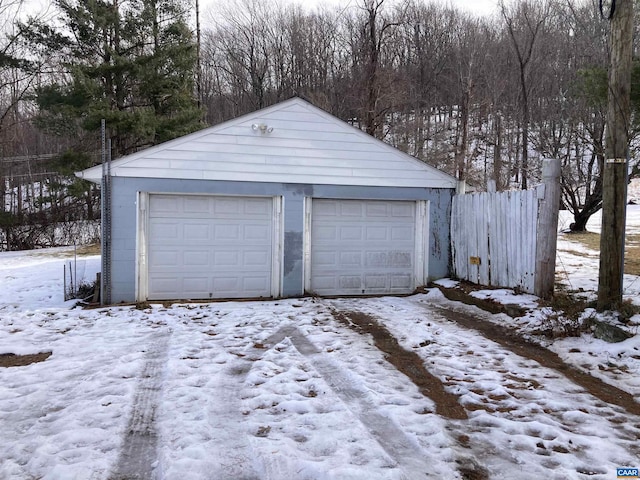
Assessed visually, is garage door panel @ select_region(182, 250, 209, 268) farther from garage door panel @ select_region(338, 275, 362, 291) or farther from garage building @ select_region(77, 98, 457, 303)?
garage door panel @ select_region(338, 275, 362, 291)

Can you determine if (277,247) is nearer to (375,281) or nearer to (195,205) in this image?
(195,205)

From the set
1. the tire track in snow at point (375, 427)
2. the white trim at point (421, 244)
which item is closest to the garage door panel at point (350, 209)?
the white trim at point (421, 244)

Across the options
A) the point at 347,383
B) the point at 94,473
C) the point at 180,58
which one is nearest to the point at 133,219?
the point at 347,383

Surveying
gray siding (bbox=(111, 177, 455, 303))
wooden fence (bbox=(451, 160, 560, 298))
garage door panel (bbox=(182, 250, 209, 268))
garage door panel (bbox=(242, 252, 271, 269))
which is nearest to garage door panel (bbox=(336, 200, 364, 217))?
gray siding (bbox=(111, 177, 455, 303))

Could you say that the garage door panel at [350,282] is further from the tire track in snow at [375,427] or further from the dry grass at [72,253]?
the dry grass at [72,253]

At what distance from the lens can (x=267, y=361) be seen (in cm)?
506

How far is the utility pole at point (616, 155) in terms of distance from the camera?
18.6 feet

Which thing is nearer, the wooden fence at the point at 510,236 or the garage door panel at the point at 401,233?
the wooden fence at the point at 510,236

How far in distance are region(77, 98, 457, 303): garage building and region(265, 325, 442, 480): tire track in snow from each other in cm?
411

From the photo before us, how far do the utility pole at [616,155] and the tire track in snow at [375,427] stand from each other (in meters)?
3.59

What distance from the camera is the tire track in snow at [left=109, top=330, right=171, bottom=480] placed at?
2.87 metres

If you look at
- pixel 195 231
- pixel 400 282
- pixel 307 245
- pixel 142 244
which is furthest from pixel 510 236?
pixel 142 244

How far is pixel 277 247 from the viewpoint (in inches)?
363

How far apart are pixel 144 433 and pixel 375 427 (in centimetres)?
168
